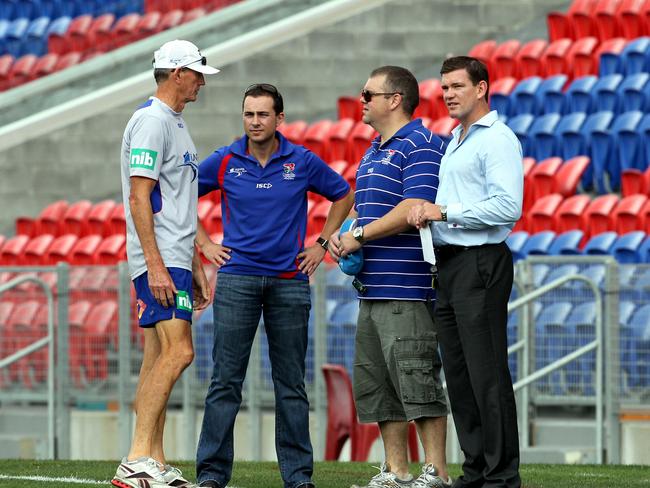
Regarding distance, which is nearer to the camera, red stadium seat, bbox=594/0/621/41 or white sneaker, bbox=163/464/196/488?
white sneaker, bbox=163/464/196/488

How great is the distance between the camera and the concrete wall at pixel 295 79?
1778 centimetres

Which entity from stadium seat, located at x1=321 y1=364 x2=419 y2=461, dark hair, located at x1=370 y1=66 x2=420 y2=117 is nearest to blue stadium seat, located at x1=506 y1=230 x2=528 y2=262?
stadium seat, located at x1=321 y1=364 x2=419 y2=461

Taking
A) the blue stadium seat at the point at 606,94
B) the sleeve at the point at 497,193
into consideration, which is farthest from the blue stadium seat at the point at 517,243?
the sleeve at the point at 497,193

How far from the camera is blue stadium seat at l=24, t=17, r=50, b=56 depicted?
20531 mm

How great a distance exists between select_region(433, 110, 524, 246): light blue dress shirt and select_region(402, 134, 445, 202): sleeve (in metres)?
0.07

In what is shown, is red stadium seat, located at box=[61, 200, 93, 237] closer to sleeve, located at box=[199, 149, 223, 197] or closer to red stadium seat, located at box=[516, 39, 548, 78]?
red stadium seat, located at box=[516, 39, 548, 78]

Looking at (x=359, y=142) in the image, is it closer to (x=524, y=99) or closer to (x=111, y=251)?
(x=524, y=99)

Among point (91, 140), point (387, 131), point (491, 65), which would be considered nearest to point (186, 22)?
point (91, 140)

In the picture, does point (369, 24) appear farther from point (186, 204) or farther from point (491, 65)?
point (186, 204)

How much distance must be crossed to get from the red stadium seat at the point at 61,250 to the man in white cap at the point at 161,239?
901 cm

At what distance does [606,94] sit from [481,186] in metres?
9.80

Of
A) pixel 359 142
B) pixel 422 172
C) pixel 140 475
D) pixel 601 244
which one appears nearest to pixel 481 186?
pixel 422 172

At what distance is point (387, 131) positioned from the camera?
5992mm

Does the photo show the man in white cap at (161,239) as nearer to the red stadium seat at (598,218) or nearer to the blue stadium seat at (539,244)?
the blue stadium seat at (539,244)
